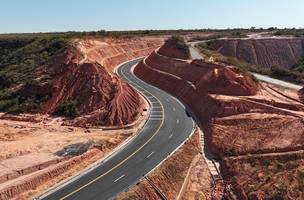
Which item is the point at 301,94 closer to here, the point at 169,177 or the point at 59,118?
the point at 169,177

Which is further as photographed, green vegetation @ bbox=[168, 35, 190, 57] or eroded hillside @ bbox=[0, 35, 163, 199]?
green vegetation @ bbox=[168, 35, 190, 57]

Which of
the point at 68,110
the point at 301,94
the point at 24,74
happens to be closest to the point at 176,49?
the point at 24,74

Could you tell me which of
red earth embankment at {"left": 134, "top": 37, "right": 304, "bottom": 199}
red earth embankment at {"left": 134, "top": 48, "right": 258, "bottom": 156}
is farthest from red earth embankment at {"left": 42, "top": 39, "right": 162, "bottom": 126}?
red earth embankment at {"left": 134, "top": 37, "right": 304, "bottom": 199}

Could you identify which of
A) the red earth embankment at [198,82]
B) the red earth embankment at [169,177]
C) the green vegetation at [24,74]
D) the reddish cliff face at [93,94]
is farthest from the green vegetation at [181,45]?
the red earth embankment at [169,177]

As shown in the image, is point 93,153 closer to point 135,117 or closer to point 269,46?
point 135,117

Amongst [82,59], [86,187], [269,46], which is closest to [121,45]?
[82,59]

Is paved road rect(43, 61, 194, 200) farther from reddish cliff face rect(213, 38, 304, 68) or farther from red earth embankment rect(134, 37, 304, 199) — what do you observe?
reddish cliff face rect(213, 38, 304, 68)

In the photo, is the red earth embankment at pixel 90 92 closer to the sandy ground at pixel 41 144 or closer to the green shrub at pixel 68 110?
the green shrub at pixel 68 110
